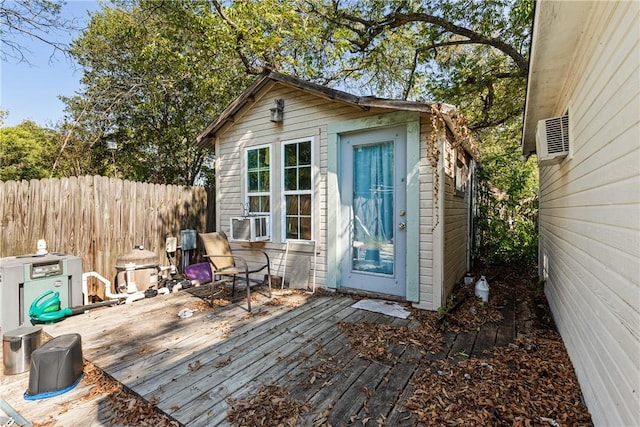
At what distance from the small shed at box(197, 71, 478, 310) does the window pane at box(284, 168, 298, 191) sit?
0.02 metres

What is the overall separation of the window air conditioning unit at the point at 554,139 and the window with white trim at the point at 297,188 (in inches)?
115

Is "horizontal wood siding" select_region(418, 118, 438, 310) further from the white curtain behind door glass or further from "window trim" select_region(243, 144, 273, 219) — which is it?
"window trim" select_region(243, 144, 273, 219)

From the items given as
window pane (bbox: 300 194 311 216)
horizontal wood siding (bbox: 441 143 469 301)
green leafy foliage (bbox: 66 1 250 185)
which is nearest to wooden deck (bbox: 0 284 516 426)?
horizontal wood siding (bbox: 441 143 469 301)

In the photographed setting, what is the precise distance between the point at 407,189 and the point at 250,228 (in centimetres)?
262

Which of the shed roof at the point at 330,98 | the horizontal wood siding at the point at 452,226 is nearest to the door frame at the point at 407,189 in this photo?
the shed roof at the point at 330,98

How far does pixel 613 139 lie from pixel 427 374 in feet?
6.44

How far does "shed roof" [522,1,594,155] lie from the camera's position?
195 centimetres

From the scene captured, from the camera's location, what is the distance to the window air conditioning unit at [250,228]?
4.88 metres

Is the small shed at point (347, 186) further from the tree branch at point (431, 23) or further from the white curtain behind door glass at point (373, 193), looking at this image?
the tree branch at point (431, 23)

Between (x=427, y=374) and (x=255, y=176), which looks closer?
(x=427, y=374)

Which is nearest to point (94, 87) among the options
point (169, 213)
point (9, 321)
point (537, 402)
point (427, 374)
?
point (169, 213)

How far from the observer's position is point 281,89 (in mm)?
4934

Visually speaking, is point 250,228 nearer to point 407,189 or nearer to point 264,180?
point 264,180

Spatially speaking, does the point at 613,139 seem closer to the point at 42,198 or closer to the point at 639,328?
the point at 639,328
